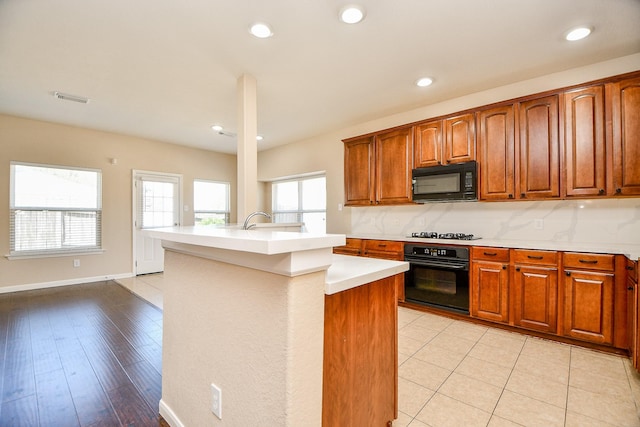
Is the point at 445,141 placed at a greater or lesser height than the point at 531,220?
greater

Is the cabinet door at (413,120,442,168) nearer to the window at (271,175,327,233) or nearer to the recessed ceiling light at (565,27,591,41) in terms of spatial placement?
the recessed ceiling light at (565,27,591,41)

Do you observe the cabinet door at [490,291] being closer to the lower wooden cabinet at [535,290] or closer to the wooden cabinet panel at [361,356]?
the lower wooden cabinet at [535,290]

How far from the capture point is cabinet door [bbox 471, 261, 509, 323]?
278cm

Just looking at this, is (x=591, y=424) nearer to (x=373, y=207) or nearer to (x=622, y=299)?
(x=622, y=299)

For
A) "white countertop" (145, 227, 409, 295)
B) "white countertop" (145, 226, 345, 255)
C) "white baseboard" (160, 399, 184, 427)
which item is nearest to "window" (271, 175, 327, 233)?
"white baseboard" (160, 399, 184, 427)

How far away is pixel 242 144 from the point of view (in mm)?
3027

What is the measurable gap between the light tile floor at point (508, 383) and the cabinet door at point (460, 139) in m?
1.92

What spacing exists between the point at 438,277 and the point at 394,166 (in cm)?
153

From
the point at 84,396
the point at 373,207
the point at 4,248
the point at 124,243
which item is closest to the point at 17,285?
the point at 4,248

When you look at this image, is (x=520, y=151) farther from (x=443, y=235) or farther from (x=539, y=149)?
(x=443, y=235)

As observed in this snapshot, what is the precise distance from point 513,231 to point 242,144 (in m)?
3.17

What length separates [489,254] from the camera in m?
2.86

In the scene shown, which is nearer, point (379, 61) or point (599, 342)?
point (599, 342)

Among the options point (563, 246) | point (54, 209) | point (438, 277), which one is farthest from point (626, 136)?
point (54, 209)
